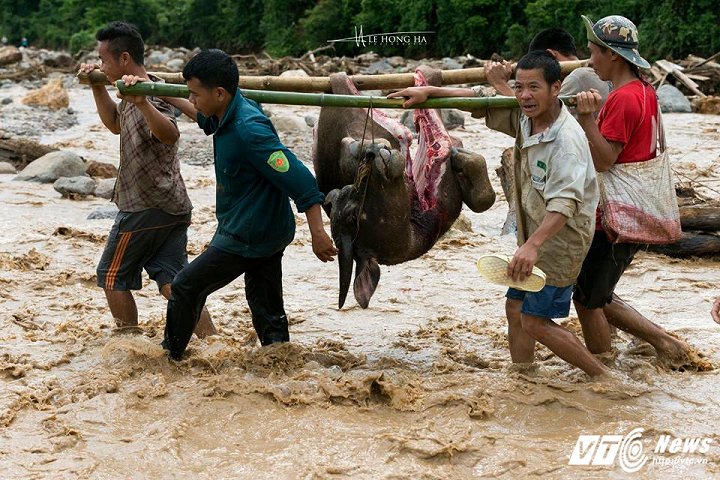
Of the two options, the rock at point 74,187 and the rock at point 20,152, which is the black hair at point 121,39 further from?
the rock at point 20,152

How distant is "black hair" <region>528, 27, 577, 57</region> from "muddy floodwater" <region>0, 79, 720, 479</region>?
174 centimetres

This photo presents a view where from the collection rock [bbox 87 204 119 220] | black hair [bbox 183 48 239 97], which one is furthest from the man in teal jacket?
rock [bbox 87 204 119 220]

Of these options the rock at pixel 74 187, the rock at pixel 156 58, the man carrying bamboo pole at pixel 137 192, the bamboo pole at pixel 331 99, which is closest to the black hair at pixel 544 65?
the bamboo pole at pixel 331 99

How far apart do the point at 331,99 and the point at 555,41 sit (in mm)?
1466

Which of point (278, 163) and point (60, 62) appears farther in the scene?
point (60, 62)

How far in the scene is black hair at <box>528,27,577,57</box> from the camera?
5340 mm

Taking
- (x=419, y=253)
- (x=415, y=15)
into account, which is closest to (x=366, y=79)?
(x=419, y=253)

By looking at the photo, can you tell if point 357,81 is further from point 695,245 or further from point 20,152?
point 20,152

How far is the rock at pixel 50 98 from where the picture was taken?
20.6m

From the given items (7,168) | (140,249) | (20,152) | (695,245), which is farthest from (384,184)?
(20,152)

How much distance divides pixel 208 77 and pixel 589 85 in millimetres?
1955

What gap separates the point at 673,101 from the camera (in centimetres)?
1606

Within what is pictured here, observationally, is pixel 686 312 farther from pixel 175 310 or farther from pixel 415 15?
pixel 415 15

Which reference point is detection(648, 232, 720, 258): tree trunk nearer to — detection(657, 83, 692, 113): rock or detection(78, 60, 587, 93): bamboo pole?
detection(78, 60, 587, 93): bamboo pole
